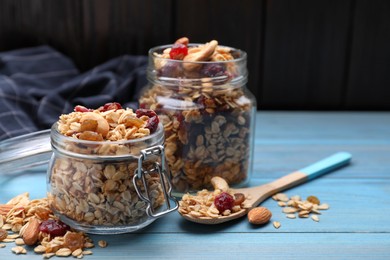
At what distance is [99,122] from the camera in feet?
2.13

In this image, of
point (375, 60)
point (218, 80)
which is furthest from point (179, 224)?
point (375, 60)

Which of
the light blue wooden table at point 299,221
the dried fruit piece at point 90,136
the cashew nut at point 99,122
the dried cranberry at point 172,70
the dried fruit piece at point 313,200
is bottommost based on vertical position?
the light blue wooden table at point 299,221

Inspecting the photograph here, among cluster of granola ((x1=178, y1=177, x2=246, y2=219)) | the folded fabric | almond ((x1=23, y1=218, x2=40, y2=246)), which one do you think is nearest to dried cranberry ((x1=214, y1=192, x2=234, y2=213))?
cluster of granola ((x1=178, y1=177, x2=246, y2=219))

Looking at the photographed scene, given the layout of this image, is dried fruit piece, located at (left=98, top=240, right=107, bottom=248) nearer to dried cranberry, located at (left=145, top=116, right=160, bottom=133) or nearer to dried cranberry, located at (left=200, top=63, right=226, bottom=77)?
dried cranberry, located at (left=145, top=116, right=160, bottom=133)

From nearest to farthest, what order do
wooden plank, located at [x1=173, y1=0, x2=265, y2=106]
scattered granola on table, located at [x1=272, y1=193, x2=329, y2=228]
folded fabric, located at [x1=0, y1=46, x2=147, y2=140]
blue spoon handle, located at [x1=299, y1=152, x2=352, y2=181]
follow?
scattered granola on table, located at [x1=272, y1=193, x2=329, y2=228] < blue spoon handle, located at [x1=299, y1=152, x2=352, y2=181] < folded fabric, located at [x1=0, y1=46, x2=147, y2=140] < wooden plank, located at [x1=173, y1=0, x2=265, y2=106]

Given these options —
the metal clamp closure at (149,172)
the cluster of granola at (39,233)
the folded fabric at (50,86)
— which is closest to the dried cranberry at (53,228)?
the cluster of granola at (39,233)

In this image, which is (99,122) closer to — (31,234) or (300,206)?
(31,234)

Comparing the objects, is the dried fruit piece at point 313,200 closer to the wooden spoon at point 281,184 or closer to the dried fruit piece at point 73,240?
the wooden spoon at point 281,184

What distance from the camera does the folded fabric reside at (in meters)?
0.99

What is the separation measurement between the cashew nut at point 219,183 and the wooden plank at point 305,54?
504 millimetres

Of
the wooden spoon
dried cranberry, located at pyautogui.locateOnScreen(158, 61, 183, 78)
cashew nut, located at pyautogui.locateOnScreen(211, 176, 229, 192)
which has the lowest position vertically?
the wooden spoon

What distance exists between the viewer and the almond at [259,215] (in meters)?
0.70

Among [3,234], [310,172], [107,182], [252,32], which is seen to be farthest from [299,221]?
[252,32]

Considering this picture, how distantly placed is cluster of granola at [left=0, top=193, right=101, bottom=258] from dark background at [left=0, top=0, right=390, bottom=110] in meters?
0.55
